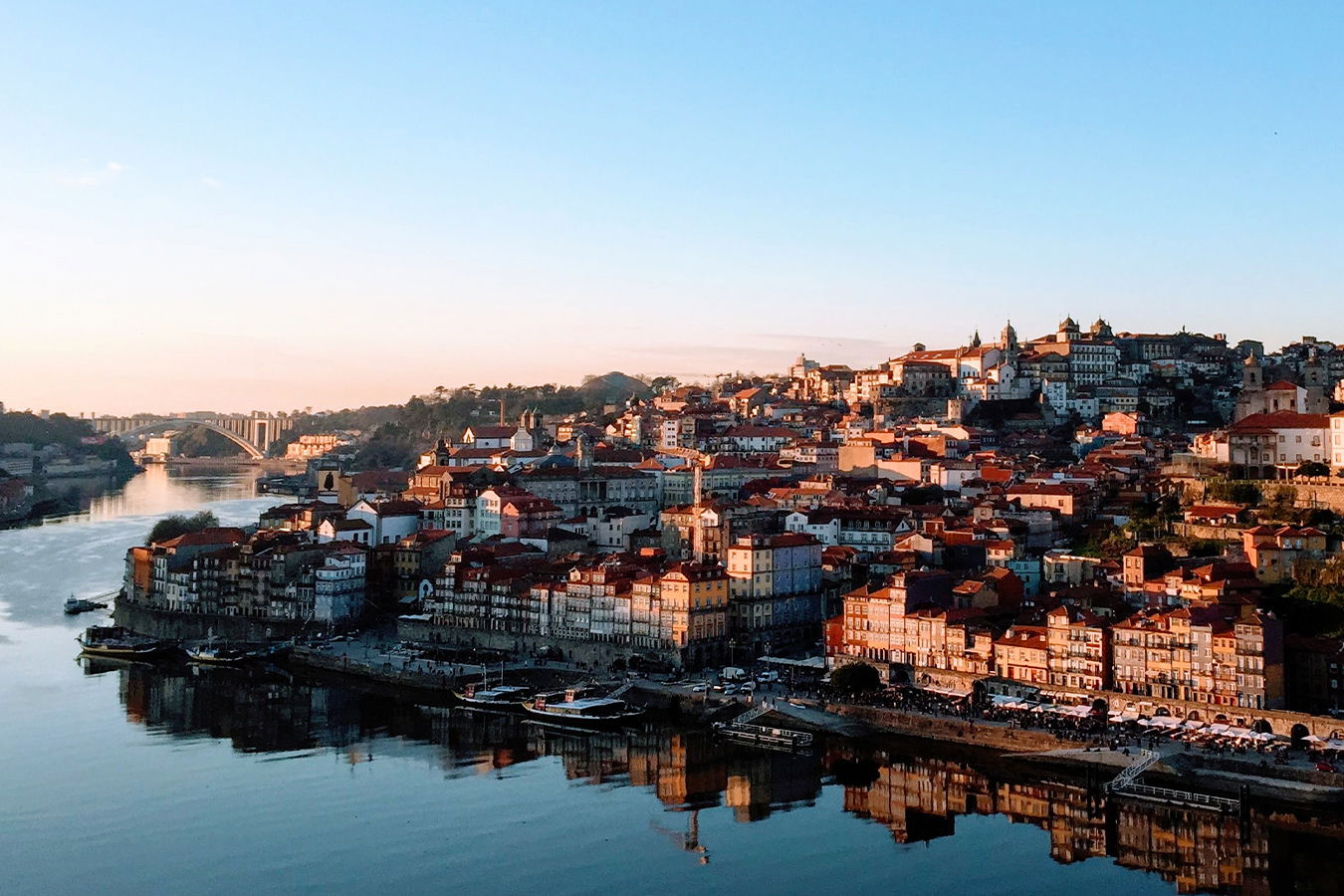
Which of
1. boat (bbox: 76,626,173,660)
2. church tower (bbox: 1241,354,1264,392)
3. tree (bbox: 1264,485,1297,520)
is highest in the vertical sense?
church tower (bbox: 1241,354,1264,392)

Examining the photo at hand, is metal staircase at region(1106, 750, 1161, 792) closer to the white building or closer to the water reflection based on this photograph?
the white building

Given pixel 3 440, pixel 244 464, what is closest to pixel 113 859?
pixel 3 440

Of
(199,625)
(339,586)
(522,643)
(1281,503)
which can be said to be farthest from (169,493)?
(1281,503)

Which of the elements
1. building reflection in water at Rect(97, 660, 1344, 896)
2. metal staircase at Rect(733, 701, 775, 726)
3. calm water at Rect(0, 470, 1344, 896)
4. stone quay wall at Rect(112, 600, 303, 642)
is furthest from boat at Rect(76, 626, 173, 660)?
metal staircase at Rect(733, 701, 775, 726)

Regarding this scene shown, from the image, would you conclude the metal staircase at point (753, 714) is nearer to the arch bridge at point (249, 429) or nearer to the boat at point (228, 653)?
the boat at point (228, 653)

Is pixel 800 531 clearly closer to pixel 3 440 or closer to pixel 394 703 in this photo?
pixel 394 703

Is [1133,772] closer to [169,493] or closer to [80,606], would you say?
[80,606]

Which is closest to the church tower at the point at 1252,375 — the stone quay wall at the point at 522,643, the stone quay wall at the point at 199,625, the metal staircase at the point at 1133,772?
the stone quay wall at the point at 522,643

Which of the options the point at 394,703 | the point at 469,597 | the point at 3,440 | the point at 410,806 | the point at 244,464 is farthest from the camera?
the point at 244,464
